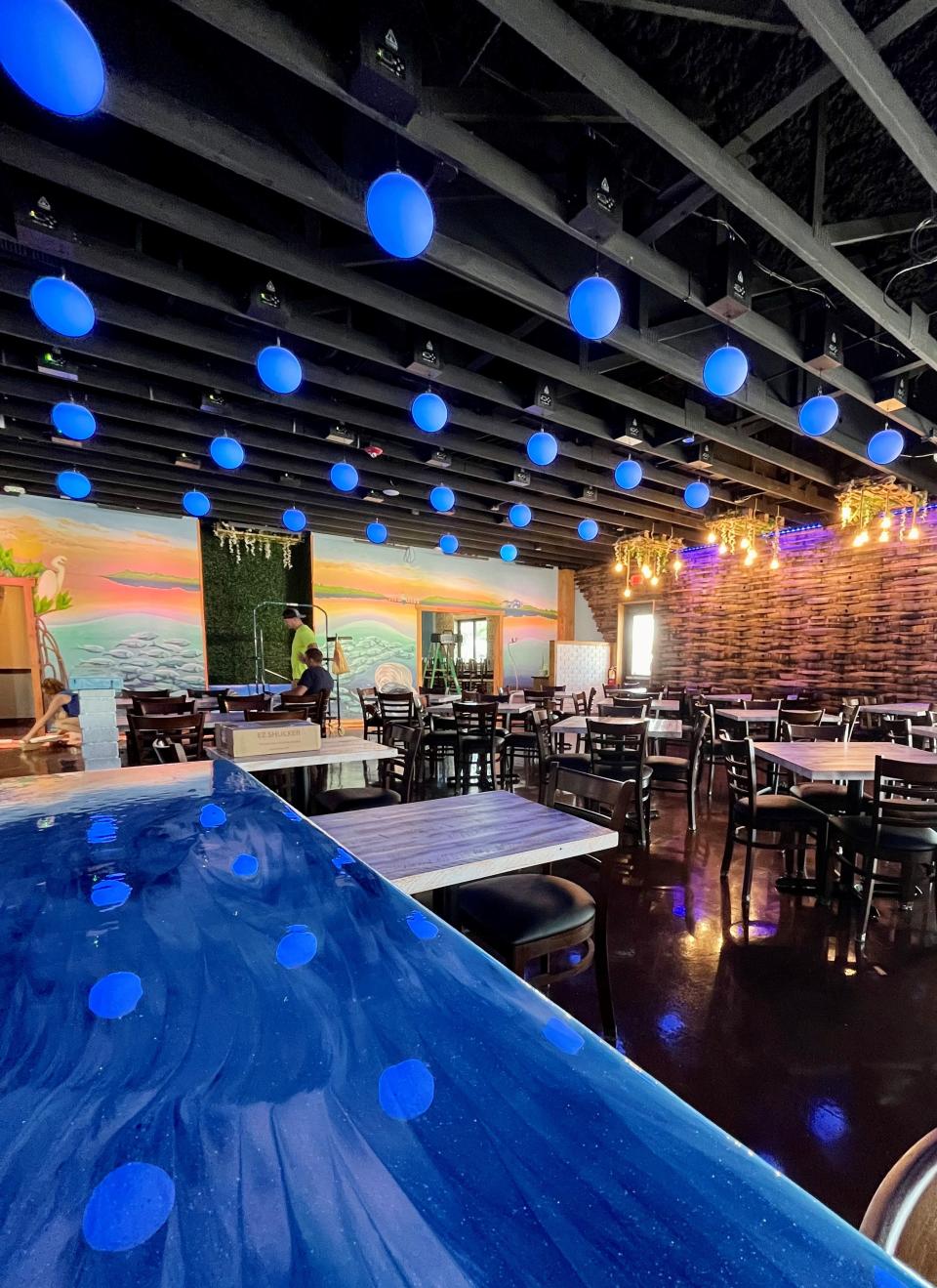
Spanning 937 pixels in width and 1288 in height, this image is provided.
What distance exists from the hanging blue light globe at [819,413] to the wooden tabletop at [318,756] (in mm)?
3500

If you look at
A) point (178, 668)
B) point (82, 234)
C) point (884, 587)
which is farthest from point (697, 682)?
point (82, 234)

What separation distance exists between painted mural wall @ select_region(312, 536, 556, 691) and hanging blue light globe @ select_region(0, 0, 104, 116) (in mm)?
8734

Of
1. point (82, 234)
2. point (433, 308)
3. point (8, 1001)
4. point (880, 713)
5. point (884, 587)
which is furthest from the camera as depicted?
point (884, 587)

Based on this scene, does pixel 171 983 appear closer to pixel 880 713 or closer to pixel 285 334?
pixel 285 334

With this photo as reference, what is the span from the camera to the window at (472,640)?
1496 cm

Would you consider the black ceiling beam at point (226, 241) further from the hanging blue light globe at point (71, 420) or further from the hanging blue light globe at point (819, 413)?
the hanging blue light globe at point (819, 413)

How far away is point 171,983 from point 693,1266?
615 millimetres

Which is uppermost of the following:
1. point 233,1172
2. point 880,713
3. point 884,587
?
point 884,587

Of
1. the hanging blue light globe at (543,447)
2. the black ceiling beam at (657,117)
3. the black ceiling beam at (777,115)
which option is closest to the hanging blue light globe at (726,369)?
the black ceiling beam at (657,117)

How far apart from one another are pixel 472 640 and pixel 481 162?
1328 centimetres

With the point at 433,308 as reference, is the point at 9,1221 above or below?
below

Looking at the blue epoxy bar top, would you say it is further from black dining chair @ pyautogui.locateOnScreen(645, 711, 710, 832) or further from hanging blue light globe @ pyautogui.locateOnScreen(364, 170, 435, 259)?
black dining chair @ pyautogui.locateOnScreen(645, 711, 710, 832)

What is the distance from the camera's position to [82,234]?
2938mm

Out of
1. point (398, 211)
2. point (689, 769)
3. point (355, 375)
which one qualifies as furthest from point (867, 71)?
point (689, 769)
